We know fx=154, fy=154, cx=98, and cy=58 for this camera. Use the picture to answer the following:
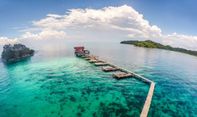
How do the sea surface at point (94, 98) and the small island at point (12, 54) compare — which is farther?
the small island at point (12, 54)

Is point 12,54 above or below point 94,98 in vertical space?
above

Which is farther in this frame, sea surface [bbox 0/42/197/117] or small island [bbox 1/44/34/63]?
small island [bbox 1/44/34/63]

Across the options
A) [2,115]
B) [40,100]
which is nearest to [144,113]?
[40,100]

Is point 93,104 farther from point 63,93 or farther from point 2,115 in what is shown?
point 2,115

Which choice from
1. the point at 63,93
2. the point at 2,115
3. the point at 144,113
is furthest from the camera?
the point at 63,93

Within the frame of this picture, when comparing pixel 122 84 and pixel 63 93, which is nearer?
pixel 63 93

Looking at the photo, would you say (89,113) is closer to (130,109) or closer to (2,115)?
(130,109)

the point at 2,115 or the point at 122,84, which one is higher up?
the point at 122,84

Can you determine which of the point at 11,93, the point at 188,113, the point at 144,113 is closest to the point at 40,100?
the point at 11,93

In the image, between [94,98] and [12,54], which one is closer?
[94,98]

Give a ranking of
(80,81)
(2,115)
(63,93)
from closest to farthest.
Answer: (2,115) < (63,93) < (80,81)
